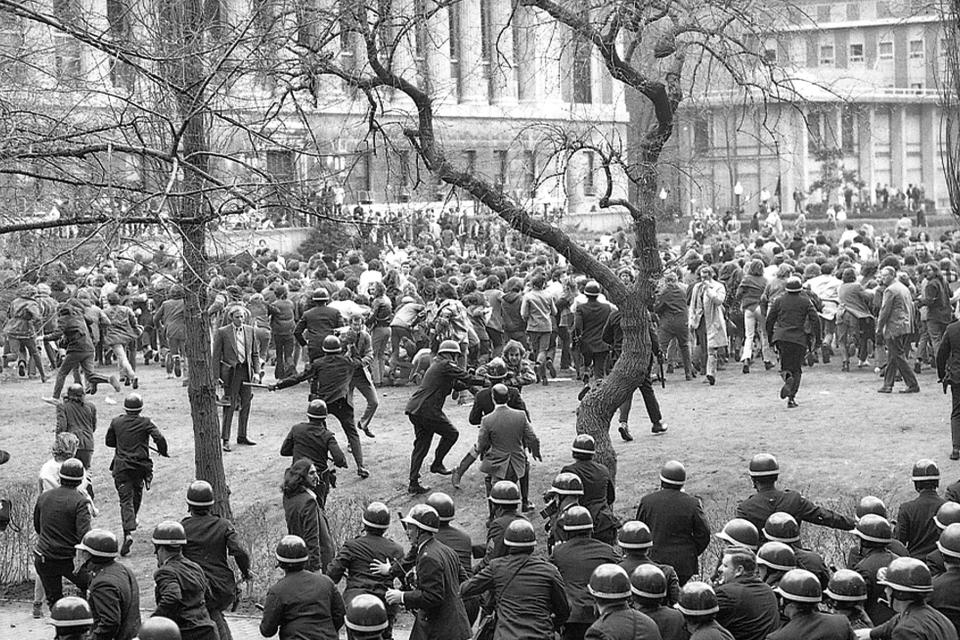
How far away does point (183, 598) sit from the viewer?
29.9 ft

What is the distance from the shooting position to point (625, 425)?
677 inches

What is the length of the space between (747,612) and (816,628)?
710 mm

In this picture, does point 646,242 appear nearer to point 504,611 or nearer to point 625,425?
point 625,425

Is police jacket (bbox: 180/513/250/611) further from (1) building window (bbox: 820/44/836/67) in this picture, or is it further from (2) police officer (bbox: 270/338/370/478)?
(1) building window (bbox: 820/44/836/67)

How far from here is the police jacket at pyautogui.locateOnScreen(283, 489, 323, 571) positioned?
1158 centimetres

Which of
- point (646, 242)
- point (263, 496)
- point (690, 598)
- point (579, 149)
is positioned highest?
point (579, 149)

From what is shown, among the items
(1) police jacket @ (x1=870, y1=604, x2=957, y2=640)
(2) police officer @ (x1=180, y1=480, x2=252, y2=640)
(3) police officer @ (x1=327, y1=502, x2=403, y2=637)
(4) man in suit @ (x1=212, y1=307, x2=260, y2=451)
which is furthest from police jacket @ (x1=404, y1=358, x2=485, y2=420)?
(1) police jacket @ (x1=870, y1=604, x2=957, y2=640)

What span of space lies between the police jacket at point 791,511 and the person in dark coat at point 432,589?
7.64 ft

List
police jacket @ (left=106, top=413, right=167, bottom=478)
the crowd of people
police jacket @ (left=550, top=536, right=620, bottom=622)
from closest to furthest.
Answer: the crowd of people → police jacket @ (left=550, top=536, right=620, bottom=622) → police jacket @ (left=106, top=413, right=167, bottom=478)

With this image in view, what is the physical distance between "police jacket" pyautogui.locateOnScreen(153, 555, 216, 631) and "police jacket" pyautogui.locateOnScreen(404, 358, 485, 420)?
19.5 feet

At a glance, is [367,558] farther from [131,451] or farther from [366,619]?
[131,451]

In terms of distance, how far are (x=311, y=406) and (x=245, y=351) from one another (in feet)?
14.9

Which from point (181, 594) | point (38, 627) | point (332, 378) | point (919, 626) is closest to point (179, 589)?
point (181, 594)

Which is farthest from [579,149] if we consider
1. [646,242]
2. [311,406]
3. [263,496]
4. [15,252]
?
[15,252]
